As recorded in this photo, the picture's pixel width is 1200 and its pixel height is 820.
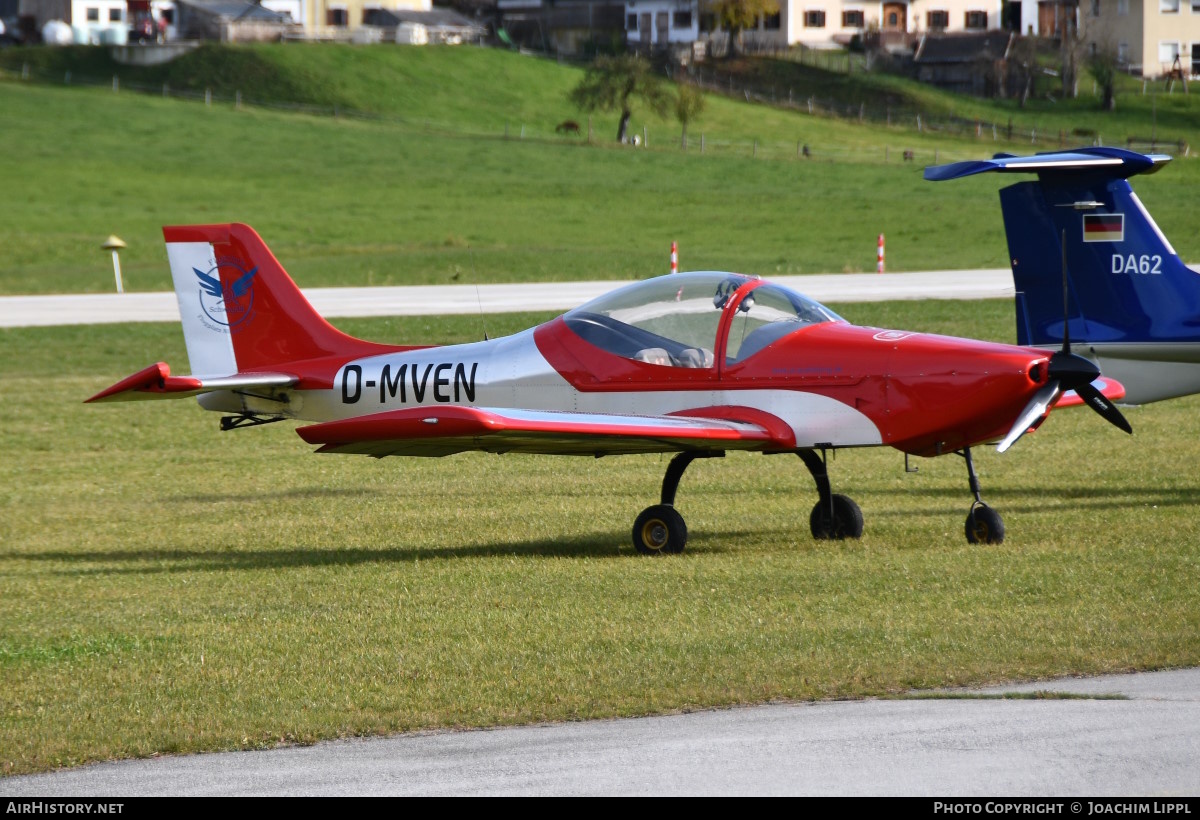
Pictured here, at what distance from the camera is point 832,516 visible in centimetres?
1147

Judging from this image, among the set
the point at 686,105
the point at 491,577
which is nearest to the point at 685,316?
the point at 491,577

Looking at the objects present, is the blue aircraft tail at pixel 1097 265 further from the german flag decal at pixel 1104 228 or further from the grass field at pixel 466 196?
the grass field at pixel 466 196

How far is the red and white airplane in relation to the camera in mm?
10453

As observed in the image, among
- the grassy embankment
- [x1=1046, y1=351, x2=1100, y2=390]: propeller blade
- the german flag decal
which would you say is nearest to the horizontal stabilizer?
the german flag decal

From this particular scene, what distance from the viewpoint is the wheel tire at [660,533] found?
11.0 metres

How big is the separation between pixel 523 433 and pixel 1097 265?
19.5 feet

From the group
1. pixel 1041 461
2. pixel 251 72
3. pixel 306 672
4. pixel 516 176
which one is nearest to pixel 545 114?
pixel 251 72

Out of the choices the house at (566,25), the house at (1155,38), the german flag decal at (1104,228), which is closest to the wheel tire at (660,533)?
the german flag decal at (1104,228)

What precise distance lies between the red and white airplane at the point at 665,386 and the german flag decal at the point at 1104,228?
1951 mm

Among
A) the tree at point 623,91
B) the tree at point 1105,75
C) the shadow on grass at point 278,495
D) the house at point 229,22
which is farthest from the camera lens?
the house at point 229,22

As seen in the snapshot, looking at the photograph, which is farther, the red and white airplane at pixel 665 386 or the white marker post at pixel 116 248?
the white marker post at pixel 116 248

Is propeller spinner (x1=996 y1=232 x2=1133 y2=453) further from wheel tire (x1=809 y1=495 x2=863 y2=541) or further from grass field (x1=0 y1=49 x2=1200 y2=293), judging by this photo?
grass field (x1=0 y1=49 x2=1200 y2=293)

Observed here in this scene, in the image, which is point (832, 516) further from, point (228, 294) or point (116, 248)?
point (116, 248)

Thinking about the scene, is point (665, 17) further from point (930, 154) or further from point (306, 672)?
point (306, 672)
